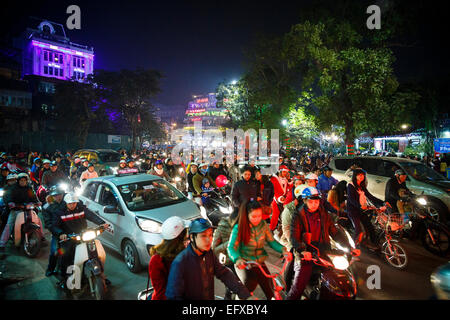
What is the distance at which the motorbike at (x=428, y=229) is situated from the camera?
210 inches

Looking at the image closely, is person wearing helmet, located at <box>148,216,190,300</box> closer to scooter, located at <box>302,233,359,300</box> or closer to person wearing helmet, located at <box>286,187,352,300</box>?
person wearing helmet, located at <box>286,187,352,300</box>

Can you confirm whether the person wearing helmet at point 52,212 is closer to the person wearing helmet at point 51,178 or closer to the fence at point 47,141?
the person wearing helmet at point 51,178

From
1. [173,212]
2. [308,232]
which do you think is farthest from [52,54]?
[308,232]

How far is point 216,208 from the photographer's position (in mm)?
7180

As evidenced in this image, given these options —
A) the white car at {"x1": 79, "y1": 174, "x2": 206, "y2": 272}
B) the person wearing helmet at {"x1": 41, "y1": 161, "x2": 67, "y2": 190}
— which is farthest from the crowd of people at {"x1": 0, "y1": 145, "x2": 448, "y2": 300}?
the person wearing helmet at {"x1": 41, "y1": 161, "x2": 67, "y2": 190}

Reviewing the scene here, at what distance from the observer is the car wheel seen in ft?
15.3

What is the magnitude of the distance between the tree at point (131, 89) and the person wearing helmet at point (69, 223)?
104 feet

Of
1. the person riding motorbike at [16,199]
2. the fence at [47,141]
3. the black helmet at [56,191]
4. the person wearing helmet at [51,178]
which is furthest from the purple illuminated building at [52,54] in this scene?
the black helmet at [56,191]

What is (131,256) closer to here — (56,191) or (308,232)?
(56,191)

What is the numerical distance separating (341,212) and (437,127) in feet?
72.0

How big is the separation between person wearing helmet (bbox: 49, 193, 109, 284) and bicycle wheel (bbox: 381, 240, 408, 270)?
17.3ft
